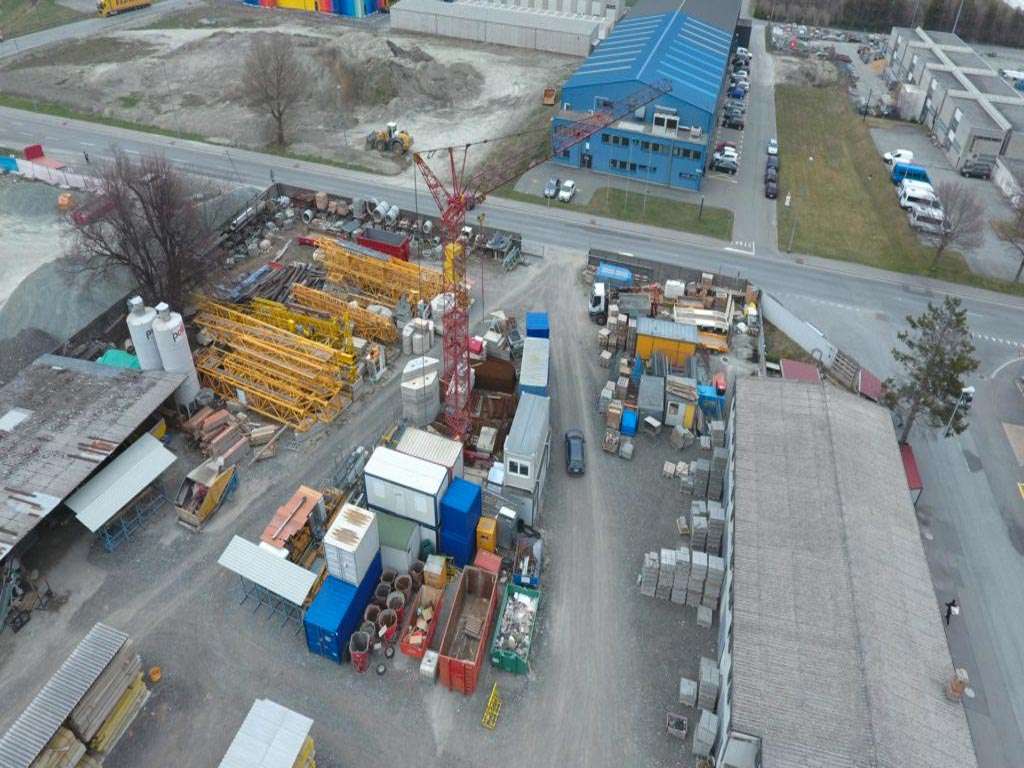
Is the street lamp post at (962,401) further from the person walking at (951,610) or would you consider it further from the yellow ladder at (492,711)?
the yellow ladder at (492,711)

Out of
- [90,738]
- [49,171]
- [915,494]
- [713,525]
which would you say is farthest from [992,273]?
[49,171]

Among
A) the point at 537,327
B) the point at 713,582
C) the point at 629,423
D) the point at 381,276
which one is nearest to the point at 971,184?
the point at 537,327

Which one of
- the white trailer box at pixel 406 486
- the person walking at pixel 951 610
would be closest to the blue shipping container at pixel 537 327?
the white trailer box at pixel 406 486

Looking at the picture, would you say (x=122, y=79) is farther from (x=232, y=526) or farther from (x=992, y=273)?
(x=992, y=273)

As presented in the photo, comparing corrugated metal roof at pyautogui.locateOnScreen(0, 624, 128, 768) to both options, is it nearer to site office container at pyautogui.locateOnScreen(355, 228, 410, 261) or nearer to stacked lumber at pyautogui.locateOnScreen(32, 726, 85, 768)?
stacked lumber at pyautogui.locateOnScreen(32, 726, 85, 768)

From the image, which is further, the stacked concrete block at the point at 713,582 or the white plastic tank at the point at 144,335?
the white plastic tank at the point at 144,335

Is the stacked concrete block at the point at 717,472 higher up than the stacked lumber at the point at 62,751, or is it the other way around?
the stacked concrete block at the point at 717,472
